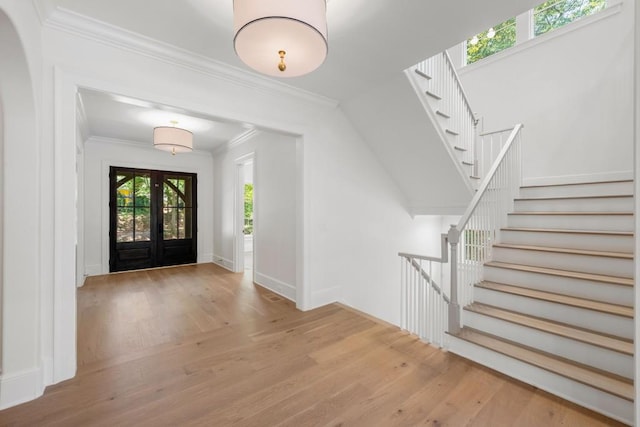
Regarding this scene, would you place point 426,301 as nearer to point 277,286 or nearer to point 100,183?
point 277,286

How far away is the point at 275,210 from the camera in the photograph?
428cm

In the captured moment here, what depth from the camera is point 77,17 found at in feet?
6.66

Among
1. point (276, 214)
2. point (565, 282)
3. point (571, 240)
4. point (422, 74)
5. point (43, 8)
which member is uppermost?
point (422, 74)

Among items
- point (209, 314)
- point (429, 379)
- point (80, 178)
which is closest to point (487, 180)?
point (429, 379)

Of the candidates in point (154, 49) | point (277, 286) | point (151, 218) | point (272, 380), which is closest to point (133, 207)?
point (151, 218)

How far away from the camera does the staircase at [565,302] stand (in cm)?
191

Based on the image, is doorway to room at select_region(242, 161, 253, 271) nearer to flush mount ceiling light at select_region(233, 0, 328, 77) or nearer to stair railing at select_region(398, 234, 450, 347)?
stair railing at select_region(398, 234, 450, 347)

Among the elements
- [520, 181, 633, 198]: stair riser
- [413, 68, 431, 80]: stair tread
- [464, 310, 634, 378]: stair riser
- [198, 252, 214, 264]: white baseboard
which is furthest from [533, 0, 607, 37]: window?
[198, 252, 214, 264]: white baseboard

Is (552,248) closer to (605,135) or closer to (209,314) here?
(605,135)

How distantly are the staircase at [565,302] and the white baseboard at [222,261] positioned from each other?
14.8 ft

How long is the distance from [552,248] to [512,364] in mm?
1476

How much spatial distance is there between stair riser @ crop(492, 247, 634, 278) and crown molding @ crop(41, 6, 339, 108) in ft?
9.95

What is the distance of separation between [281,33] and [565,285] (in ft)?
10.3

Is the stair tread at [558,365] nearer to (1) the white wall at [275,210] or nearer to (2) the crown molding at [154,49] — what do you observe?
(1) the white wall at [275,210]
